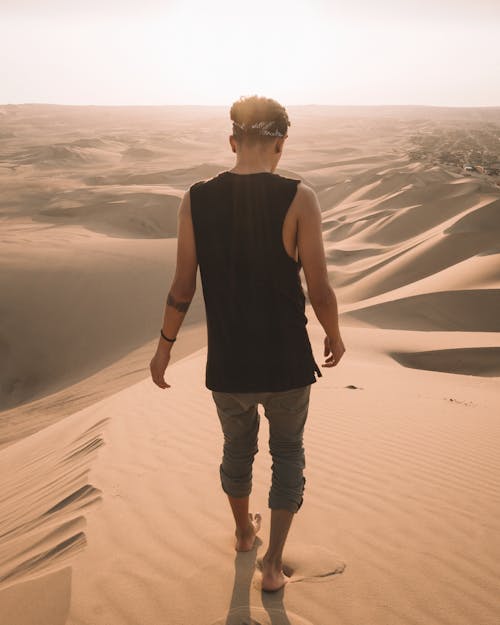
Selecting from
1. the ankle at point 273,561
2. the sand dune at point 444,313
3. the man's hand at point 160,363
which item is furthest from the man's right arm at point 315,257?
the sand dune at point 444,313

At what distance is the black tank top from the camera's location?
6.31 ft

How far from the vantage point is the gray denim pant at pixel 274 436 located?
2.11m

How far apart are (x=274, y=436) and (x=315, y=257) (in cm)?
73

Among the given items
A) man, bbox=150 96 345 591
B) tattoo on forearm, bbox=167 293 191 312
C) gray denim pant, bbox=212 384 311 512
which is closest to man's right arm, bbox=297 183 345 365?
man, bbox=150 96 345 591

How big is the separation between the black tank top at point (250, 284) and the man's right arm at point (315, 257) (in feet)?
0.17

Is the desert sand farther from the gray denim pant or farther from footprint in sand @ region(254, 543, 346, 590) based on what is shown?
the gray denim pant

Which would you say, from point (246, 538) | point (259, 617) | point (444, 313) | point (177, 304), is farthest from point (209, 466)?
point (444, 313)

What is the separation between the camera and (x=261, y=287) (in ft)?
6.50

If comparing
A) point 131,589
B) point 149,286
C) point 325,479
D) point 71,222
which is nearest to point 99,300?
point 149,286

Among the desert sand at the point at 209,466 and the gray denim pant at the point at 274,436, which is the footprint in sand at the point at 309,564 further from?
the gray denim pant at the point at 274,436

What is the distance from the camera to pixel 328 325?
6.83ft

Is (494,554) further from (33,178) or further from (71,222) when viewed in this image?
(33,178)

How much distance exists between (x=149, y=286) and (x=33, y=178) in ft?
81.9

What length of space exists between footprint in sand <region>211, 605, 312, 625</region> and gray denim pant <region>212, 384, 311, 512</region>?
0.37 metres
